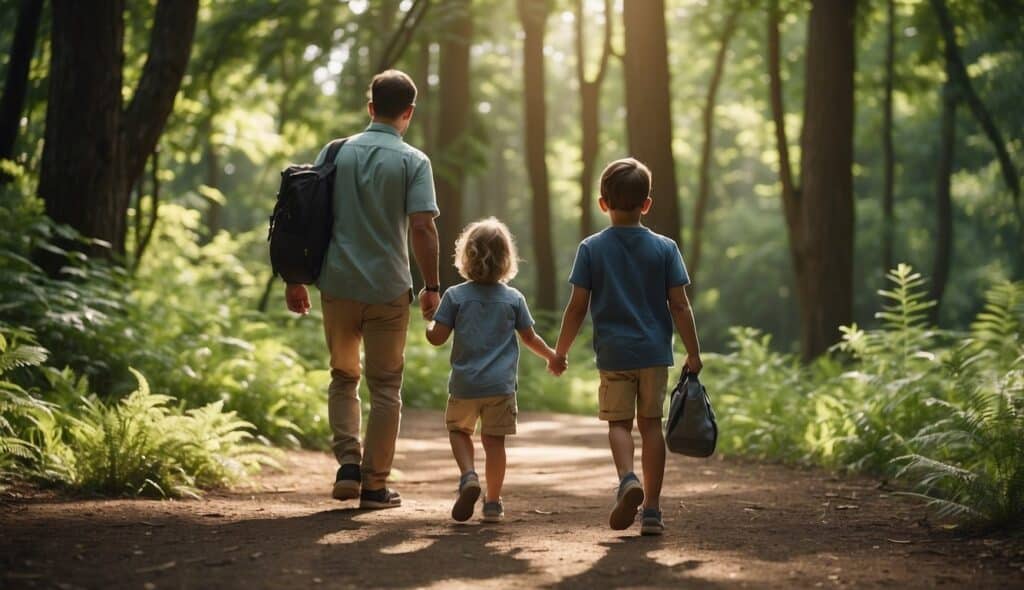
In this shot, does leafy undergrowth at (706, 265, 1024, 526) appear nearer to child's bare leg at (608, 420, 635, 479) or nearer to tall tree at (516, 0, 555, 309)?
child's bare leg at (608, 420, 635, 479)

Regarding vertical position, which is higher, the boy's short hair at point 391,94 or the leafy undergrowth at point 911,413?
the boy's short hair at point 391,94

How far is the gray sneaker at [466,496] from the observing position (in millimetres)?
6215

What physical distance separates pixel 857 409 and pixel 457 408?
4549mm

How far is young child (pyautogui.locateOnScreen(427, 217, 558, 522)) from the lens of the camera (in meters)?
6.39

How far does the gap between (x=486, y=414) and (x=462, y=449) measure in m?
0.23

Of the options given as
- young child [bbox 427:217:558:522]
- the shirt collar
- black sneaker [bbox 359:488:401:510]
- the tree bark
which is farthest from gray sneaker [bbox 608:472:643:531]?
the tree bark

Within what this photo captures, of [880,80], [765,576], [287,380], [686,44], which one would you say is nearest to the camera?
[765,576]

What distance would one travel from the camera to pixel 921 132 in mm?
39688

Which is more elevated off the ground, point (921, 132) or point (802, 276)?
point (921, 132)

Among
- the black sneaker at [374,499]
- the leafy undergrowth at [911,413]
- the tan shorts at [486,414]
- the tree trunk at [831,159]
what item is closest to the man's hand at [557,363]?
the tan shorts at [486,414]

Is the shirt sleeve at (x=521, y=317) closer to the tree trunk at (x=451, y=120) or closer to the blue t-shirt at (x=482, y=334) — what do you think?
the blue t-shirt at (x=482, y=334)

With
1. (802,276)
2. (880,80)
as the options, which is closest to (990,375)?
(802,276)

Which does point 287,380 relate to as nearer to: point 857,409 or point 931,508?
point 857,409

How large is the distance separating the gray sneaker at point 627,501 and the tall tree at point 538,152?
19970 mm
